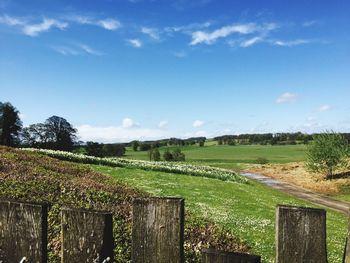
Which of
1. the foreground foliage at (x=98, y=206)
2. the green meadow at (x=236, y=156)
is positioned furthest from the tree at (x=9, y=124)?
the foreground foliage at (x=98, y=206)

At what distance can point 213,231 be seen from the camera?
14.4 meters

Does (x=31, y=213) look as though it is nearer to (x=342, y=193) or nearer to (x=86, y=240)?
(x=86, y=240)

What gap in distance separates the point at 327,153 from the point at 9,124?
65247 millimetres

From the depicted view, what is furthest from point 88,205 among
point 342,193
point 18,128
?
point 18,128

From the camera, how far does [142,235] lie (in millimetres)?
2561

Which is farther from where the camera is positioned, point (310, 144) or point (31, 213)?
point (310, 144)

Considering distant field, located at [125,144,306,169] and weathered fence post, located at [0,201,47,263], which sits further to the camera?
distant field, located at [125,144,306,169]

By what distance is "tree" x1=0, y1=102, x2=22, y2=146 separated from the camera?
87.3 metres

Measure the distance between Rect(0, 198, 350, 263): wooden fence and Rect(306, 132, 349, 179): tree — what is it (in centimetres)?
6082

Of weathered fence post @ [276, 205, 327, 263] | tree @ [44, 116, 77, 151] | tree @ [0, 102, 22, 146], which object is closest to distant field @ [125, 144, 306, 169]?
tree @ [44, 116, 77, 151]

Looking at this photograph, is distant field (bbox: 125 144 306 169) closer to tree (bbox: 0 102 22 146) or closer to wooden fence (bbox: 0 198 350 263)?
tree (bbox: 0 102 22 146)

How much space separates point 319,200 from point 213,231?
32243 mm

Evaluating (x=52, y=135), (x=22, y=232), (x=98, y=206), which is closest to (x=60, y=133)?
(x=52, y=135)

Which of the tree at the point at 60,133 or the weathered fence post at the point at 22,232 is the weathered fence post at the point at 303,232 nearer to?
the weathered fence post at the point at 22,232
